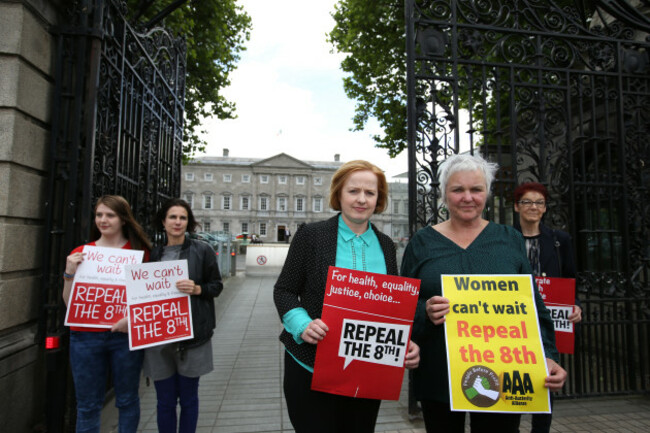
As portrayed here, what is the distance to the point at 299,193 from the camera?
73812 mm

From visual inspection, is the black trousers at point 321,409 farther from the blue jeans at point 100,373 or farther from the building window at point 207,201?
the building window at point 207,201

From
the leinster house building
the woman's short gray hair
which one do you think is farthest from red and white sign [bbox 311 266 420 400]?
the leinster house building

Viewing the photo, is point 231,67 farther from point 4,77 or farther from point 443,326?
point 443,326

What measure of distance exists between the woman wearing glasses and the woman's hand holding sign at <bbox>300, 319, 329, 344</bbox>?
2388mm

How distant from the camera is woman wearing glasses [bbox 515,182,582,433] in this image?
11.0 feet

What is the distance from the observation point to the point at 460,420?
212 cm

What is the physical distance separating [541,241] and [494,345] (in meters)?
1.89

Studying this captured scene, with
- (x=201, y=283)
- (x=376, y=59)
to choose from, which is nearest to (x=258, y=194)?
(x=376, y=59)

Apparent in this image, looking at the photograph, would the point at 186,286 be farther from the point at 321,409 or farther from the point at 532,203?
the point at 532,203

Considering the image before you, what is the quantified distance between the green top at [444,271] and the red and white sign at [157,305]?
1843 millimetres

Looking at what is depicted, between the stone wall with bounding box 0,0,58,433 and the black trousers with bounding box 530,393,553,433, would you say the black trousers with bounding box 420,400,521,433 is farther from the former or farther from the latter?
the stone wall with bounding box 0,0,58,433

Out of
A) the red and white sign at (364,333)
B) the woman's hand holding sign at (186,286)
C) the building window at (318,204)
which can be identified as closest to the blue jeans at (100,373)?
the woman's hand holding sign at (186,286)

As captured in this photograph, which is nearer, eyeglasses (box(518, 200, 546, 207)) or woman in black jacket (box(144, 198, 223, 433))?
woman in black jacket (box(144, 198, 223, 433))

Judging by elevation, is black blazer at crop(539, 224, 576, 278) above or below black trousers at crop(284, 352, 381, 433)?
above
